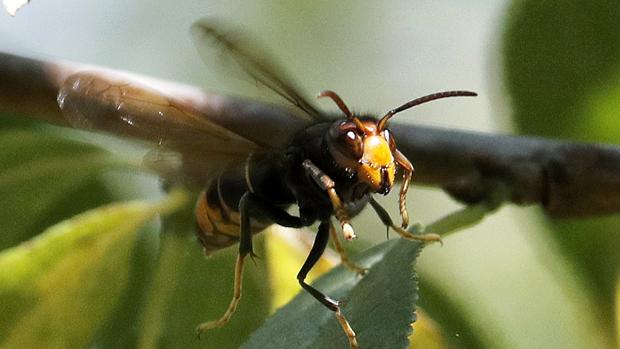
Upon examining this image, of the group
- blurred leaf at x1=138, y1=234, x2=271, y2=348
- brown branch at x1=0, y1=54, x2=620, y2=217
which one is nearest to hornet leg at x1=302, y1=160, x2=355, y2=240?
brown branch at x1=0, y1=54, x2=620, y2=217

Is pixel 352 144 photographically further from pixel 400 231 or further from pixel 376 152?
pixel 400 231

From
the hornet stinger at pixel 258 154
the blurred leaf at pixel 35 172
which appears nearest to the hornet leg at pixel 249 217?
the hornet stinger at pixel 258 154

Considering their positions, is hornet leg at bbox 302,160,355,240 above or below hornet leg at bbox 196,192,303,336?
above

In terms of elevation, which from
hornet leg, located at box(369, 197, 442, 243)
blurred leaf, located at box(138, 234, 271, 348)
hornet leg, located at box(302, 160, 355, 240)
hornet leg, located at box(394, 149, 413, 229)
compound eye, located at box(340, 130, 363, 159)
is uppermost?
compound eye, located at box(340, 130, 363, 159)

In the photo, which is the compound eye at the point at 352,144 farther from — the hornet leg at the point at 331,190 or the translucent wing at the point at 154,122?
the translucent wing at the point at 154,122

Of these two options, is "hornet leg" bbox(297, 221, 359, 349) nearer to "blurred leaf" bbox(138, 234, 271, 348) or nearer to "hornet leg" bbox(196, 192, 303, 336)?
"hornet leg" bbox(196, 192, 303, 336)
